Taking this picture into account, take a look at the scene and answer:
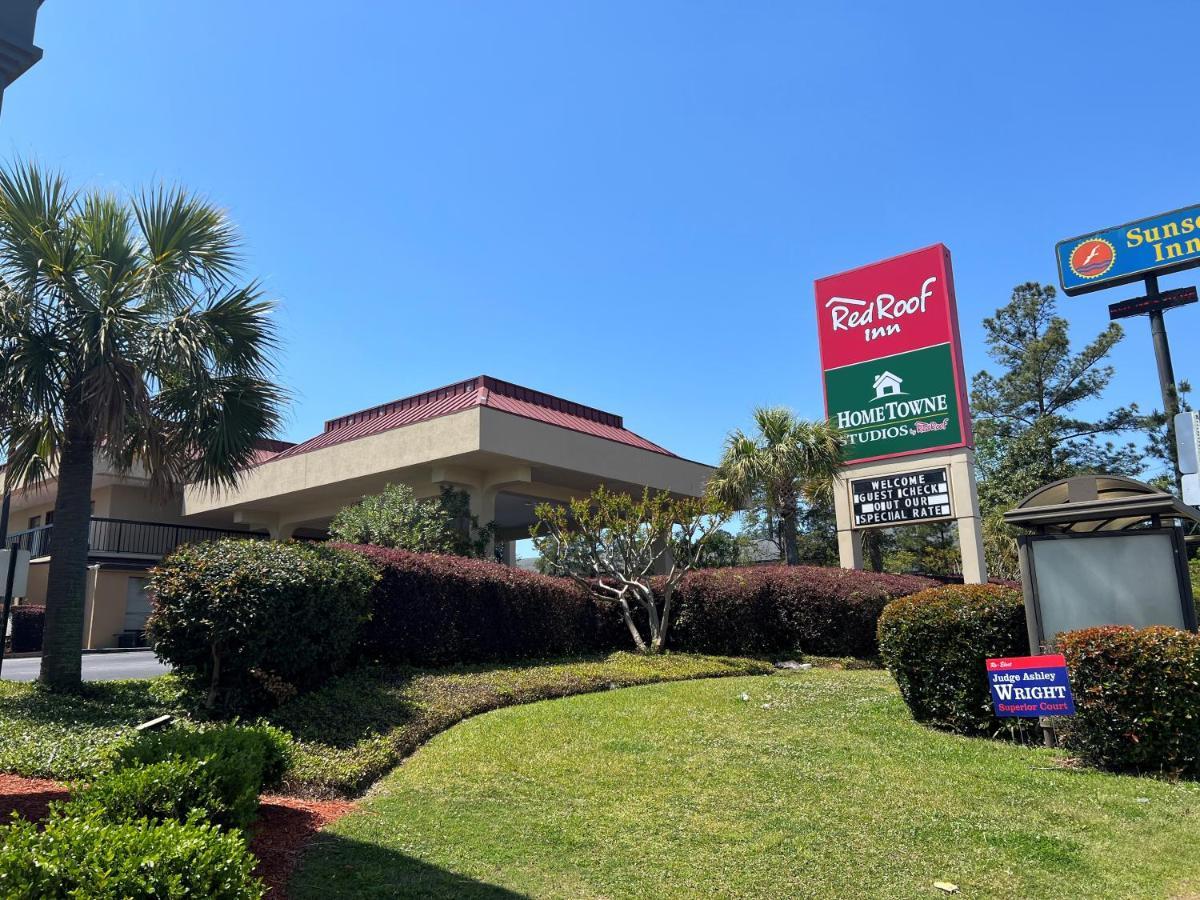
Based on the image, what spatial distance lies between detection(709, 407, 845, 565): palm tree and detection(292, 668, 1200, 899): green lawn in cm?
1200

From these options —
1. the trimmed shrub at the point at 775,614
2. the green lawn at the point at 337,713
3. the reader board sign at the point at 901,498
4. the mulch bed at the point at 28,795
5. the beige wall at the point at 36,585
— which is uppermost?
the reader board sign at the point at 901,498

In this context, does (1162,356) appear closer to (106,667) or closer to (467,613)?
(467,613)

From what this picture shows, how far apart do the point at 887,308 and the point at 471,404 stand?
10704mm

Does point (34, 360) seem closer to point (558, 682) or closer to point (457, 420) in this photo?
point (558, 682)

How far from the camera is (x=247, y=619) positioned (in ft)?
29.4

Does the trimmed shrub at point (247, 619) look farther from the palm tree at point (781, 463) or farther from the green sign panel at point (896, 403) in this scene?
the green sign panel at point (896, 403)

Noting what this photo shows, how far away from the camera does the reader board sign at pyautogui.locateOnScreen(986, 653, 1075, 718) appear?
6961mm

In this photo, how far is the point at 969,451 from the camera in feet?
65.8

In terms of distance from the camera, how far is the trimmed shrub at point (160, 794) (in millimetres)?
4352

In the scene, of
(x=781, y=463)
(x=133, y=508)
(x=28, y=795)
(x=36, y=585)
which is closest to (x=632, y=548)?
(x=781, y=463)

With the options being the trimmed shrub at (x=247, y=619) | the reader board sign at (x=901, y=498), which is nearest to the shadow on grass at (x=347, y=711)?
the trimmed shrub at (x=247, y=619)

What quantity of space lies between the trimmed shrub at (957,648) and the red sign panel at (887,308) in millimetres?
13459

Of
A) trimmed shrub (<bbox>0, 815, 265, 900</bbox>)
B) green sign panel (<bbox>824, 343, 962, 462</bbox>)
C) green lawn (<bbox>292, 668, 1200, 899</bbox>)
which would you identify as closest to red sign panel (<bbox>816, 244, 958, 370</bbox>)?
green sign panel (<bbox>824, 343, 962, 462</bbox>)

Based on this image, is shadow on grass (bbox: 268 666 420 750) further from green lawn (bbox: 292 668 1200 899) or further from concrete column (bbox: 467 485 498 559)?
concrete column (bbox: 467 485 498 559)
